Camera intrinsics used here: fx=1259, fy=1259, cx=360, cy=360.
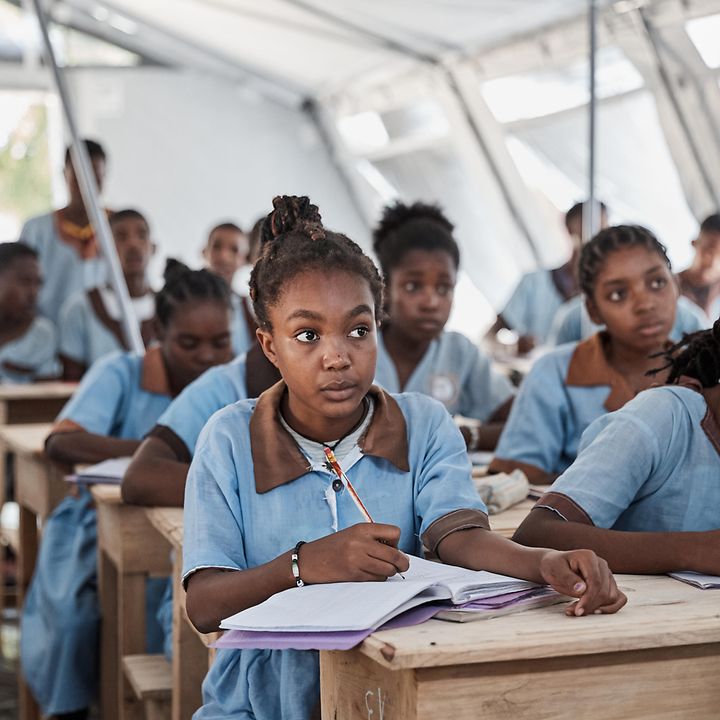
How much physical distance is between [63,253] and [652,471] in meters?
4.27

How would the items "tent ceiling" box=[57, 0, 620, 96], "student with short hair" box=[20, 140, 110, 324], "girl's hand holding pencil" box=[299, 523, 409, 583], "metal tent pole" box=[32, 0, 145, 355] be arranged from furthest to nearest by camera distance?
"tent ceiling" box=[57, 0, 620, 96] < "student with short hair" box=[20, 140, 110, 324] < "metal tent pole" box=[32, 0, 145, 355] < "girl's hand holding pencil" box=[299, 523, 409, 583]

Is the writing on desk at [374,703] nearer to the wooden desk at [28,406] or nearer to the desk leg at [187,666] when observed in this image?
the desk leg at [187,666]

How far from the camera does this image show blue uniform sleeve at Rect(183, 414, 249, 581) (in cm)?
157

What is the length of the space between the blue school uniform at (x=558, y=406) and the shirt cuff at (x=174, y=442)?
0.62m

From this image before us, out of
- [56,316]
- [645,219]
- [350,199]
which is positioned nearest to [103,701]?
[56,316]

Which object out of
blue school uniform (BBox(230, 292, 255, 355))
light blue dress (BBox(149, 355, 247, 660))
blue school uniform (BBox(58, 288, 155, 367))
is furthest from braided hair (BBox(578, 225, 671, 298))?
blue school uniform (BBox(58, 288, 155, 367))

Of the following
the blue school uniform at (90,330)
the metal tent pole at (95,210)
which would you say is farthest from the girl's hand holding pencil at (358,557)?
the blue school uniform at (90,330)

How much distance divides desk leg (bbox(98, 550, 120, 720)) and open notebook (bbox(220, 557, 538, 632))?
1.61m

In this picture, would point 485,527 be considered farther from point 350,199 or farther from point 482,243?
point 350,199

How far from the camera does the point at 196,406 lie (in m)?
2.40

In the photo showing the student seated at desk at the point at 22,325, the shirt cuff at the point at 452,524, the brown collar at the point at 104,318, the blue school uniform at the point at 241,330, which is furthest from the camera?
the student seated at desk at the point at 22,325

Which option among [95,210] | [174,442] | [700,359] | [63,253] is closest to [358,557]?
[700,359]

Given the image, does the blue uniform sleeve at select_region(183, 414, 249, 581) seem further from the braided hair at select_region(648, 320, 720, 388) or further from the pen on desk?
the braided hair at select_region(648, 320, 720, 388)

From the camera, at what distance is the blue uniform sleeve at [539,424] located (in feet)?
8.27
